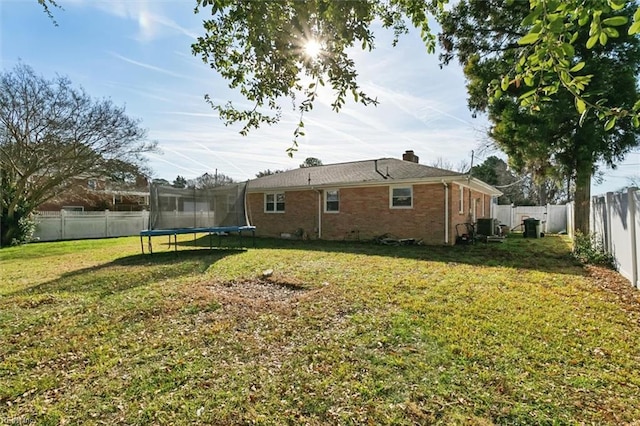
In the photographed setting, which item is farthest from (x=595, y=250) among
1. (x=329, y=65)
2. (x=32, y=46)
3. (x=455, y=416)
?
(x=32, y=46)

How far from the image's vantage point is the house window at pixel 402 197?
13.0 m

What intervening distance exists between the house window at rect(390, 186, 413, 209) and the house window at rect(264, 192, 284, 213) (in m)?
5.77

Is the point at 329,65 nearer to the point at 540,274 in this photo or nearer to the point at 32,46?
the point at 32,46

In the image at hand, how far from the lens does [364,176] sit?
1441 cm

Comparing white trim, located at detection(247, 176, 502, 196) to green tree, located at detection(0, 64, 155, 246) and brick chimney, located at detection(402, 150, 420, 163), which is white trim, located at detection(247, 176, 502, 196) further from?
green tree, located at detection(0, 64, 155, 246)

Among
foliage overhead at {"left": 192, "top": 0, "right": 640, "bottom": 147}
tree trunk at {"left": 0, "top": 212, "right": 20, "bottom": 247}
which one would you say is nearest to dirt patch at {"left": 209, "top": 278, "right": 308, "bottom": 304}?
foliage overhead at {"left": 192, "top": 0, "right": 640, "bottom": 147}

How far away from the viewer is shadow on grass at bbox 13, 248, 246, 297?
6266mm

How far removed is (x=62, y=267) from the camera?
865cm

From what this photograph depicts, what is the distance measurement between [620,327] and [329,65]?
4.82 m

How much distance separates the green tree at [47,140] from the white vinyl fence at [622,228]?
66.2 feet

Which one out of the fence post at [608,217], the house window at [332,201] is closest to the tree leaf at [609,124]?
the fence post at [608,217]

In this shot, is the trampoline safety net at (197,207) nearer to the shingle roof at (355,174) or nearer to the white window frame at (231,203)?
the white window frame at (231,203)

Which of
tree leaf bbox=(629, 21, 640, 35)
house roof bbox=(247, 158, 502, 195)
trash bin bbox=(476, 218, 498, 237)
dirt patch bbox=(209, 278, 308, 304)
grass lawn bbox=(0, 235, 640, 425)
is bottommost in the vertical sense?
grass lawn bbox=(0, 235, 640, 425)

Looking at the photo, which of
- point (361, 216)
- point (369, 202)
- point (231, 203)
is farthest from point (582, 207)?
point (231, 203)
